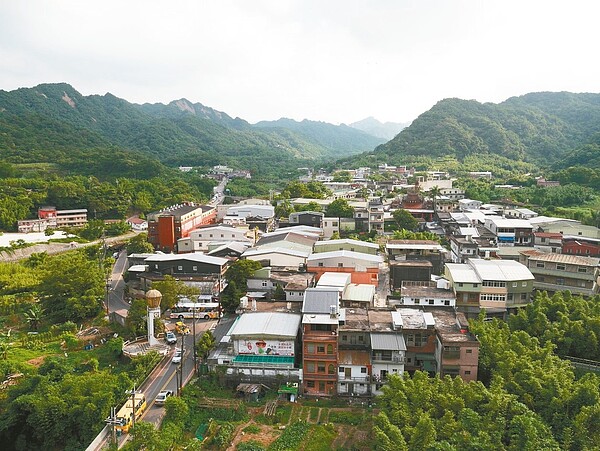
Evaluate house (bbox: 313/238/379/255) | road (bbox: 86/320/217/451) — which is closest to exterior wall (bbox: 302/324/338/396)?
road (bbox: 86/320/217/451)

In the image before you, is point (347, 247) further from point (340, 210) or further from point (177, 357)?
point (177, 357)

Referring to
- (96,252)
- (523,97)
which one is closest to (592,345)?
(96,252)

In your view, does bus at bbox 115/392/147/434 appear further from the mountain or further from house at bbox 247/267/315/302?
the mountain

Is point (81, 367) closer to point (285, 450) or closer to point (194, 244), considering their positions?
point (285, 450)

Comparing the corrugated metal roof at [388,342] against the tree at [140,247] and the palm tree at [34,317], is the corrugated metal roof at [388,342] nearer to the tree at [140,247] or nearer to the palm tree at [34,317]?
the palm tree at [34,317]

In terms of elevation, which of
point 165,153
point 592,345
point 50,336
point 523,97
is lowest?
point 50,336

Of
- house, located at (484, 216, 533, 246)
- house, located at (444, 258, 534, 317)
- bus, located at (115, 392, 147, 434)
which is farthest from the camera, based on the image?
house, located at (484, 216, 533, 246)
